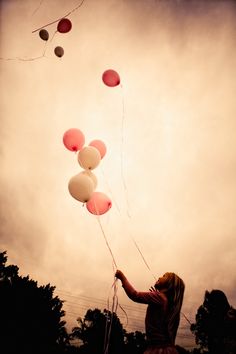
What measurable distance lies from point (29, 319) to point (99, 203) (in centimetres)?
1711

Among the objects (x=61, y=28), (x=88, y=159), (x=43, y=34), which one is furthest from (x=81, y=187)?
(x=43, y=34)

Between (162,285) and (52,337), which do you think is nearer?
(162,285)

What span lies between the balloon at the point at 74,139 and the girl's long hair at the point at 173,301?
326cm

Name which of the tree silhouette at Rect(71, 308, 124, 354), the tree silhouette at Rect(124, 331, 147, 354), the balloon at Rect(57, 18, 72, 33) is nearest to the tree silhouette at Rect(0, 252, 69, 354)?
the tree silhouette at Rect(71, 308, 124, 354)

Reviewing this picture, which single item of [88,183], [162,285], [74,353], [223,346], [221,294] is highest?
[88,183]

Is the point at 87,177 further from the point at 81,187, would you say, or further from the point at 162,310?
the point at 162,310

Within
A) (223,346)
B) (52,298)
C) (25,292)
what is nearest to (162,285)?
(223,346)

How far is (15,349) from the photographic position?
15.4 meters

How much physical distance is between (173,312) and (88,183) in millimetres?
2373

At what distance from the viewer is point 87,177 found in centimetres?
415

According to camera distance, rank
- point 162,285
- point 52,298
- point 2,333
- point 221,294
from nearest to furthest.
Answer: point 162,285 → point 221,294 → point 2,333 → point 52,298

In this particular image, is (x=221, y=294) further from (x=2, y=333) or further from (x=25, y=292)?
(x=25, y=292)

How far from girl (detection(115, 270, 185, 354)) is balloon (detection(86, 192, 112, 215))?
2.30 meters

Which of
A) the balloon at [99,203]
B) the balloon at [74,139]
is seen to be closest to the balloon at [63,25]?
the balloon at [74,139]
